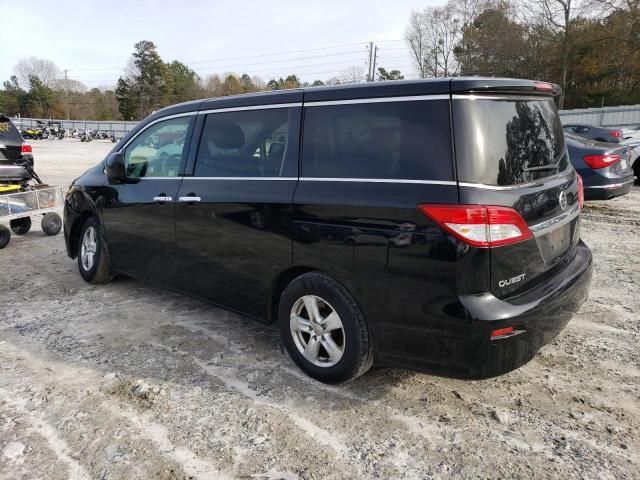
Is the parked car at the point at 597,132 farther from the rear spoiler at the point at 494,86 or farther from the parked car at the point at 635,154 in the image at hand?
the rear spoiler at the point at 494,86

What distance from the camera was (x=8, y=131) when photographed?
7512mm

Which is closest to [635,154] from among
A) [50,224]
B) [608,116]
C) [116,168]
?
[116,168]

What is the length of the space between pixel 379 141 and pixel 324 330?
4.01 feet

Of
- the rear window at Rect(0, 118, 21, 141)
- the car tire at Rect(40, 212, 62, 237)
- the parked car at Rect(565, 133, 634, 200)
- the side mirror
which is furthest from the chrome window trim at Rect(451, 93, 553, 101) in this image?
the rear window at Rect(0, 118, 21, 141)

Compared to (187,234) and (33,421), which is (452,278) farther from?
(33,421)

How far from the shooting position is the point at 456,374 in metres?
2.64

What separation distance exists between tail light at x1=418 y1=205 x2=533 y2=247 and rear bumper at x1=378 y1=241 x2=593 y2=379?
299mm

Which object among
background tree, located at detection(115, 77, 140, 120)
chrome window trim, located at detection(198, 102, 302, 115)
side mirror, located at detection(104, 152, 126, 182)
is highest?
background tree, located at detection(115, 77, 140, 120)

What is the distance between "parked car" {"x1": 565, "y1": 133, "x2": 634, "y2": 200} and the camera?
8305 mm

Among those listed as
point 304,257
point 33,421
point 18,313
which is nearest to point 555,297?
point 304,257

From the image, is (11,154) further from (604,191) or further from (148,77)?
(148,77)

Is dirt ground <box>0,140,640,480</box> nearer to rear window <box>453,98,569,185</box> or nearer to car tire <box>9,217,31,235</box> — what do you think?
rear window <box>453,98,569,185</box>

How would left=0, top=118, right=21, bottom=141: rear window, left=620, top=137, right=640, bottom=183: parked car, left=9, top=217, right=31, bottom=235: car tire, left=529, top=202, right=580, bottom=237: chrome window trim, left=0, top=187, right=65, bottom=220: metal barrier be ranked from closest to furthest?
1. left=529, top=202, right=580, bottom=237: chrome window trim
2. left=0, top=187, right=65, bottom=220: metal barrier
3. left=0, top=118, right=21, bottom=141: rear window
4. left=9, top=217, right=31, bottom=235: car tire
5. left=620, top=137, right=640, bottom=183: parked car

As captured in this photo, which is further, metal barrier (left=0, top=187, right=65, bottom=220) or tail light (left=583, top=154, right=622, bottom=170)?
tail light (left=583, top=154, right=622, bottom=170)
